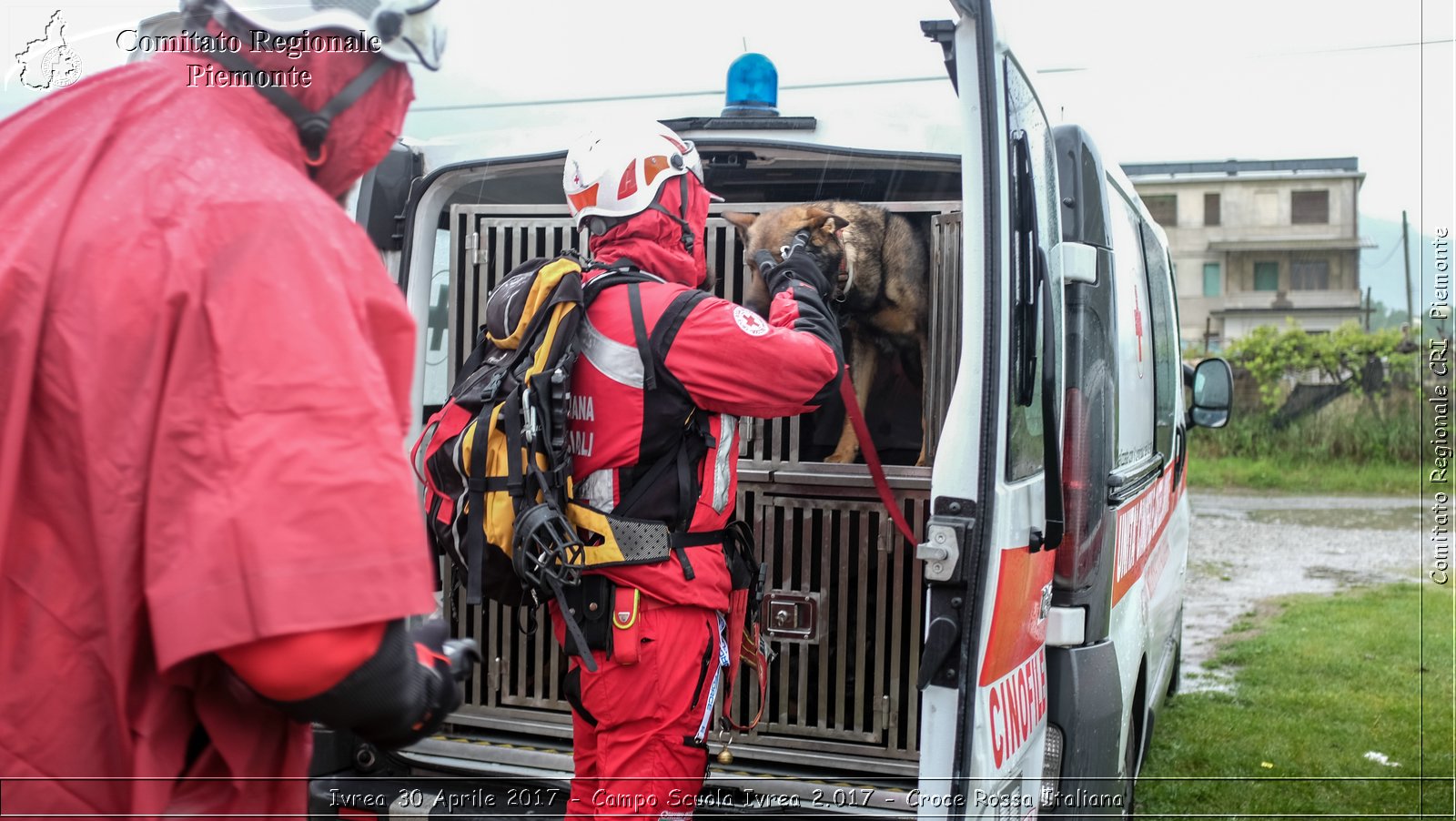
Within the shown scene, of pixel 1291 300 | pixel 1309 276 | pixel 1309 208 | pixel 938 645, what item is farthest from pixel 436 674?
pixel 1309 208

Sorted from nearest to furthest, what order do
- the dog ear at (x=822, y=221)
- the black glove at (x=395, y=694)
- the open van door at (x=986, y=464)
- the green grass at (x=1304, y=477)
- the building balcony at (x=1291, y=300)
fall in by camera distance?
1. the black glove at (x=395, y=694)
2. the open van door at (x=986, y=464)
3. the dog ear at (x=822, y=221)
4. the green grass at (x=1304, y=477)
5. the building balcony at (x=1291, y=300)

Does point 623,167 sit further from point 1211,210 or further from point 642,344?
point 1211,210

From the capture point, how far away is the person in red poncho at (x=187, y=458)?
49.0 inches

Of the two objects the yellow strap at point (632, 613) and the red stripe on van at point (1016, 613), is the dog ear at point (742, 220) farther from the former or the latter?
the red stripe on van at point (1016, 613)

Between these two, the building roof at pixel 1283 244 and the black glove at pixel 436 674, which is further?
the building roof at pixel 1283 244

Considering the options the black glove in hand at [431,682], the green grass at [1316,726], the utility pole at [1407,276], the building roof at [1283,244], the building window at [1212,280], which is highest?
the building roof at [1283,244]

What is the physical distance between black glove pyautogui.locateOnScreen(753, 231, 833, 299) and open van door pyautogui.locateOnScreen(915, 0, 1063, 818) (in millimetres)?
641

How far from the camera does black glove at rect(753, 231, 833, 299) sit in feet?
10.2

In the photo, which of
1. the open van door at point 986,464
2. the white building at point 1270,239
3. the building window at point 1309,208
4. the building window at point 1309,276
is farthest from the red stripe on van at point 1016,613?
the building window at point 1309,208

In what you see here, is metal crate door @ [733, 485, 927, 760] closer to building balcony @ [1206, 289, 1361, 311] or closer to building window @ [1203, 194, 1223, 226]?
building balcony @ [1206, 289, 1361, 311]

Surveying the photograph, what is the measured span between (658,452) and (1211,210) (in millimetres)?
44608

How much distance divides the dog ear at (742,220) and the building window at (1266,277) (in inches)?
1739

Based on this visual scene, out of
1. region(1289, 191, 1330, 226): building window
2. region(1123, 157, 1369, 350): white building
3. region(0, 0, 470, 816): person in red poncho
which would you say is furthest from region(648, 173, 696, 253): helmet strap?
region(1289, 191, 1330, 226): building window

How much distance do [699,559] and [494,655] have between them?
1363 mm
